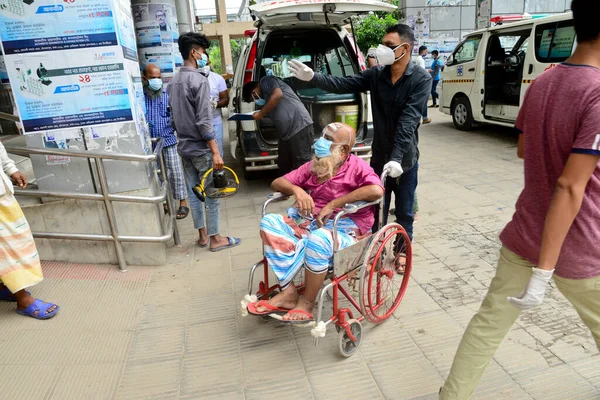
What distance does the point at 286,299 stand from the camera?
8.31ft

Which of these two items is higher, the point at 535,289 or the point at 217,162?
the point at 217,162

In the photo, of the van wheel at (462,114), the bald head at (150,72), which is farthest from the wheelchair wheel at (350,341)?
the van wheel at (462,114)

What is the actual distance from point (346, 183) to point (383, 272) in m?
0.64

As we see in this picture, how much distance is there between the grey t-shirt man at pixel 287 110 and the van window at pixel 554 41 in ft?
14.7

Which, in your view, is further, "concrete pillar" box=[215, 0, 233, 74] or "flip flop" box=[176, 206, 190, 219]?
"concrete pillar" box=[215, 0, 233, 74]

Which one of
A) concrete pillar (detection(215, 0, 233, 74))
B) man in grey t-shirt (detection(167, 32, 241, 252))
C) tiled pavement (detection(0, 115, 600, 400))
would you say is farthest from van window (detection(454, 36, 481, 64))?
concrete pillar (detection(215, 0, 233, 74))

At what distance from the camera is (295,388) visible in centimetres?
227

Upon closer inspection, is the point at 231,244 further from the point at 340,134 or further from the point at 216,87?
the point at 216,87

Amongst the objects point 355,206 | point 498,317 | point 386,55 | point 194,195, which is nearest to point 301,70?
point 386,55

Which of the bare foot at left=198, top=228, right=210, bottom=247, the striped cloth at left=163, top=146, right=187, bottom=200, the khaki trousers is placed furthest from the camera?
the striped cloth at left=163, top=146, right=187, bottom=200

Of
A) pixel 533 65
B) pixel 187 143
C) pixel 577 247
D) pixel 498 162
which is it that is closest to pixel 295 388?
pixel 577 247

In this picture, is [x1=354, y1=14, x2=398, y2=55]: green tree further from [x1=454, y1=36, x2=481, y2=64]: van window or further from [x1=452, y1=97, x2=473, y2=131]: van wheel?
[x1=452, y1=97, x2=473, y2=131]: van wheel

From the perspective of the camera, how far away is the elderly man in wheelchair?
2.38 m

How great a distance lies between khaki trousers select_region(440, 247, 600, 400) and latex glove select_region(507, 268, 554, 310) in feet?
0.44
